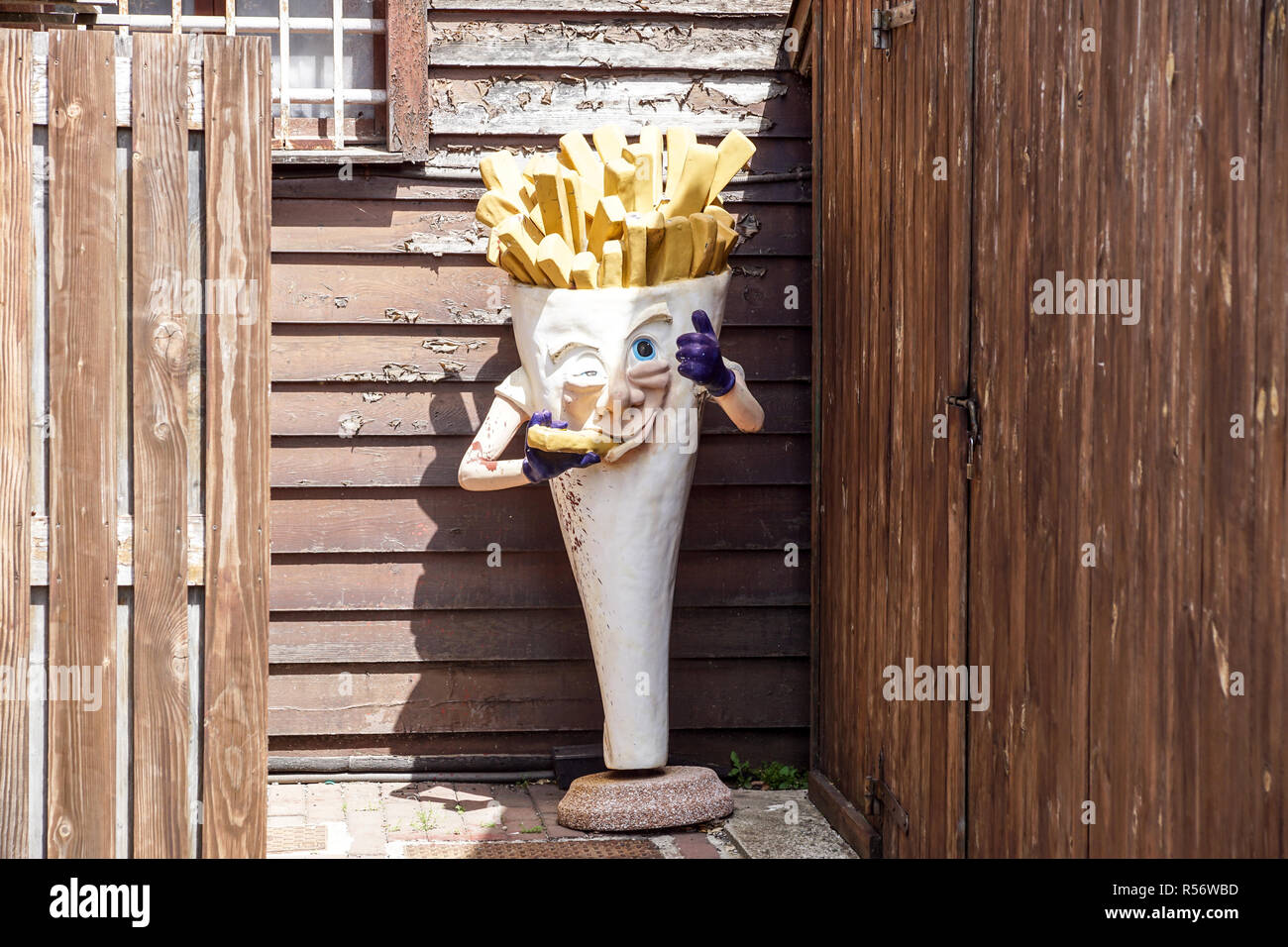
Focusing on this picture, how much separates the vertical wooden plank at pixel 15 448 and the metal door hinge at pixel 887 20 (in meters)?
2.40

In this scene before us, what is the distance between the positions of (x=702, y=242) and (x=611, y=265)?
307 mm

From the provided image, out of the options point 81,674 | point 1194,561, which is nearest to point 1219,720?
point 1194,561

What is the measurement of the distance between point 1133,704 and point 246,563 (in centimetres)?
178

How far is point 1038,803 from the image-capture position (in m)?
2.94

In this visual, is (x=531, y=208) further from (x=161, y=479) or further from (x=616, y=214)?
(x=161, y=479)

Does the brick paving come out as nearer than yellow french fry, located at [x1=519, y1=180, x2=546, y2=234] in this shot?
Yes

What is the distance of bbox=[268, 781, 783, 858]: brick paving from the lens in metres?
4.30

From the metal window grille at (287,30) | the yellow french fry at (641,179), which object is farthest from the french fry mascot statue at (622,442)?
the metal window grille at (287,30)

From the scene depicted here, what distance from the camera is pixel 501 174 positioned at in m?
4.60

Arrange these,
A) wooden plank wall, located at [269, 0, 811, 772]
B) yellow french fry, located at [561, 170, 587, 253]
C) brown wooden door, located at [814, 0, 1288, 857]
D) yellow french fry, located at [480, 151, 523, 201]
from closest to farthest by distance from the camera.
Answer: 1. brown wooden door, located at [814, 0, 1288, 857]
2. yellow french fry, located at [561, 170, 587, 253]
3. yellow french fry, located at [480, 151, 523, 201]
4. wooden plank wall, located at [269, 0, 811, 772]

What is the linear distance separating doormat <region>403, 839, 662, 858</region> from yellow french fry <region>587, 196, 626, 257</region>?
1905 millimetres

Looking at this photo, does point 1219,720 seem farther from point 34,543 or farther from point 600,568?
point 600,568

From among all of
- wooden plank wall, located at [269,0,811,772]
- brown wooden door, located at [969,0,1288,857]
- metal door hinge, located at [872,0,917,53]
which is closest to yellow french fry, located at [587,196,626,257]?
wooden plank wall, located at [269,0,811,772]

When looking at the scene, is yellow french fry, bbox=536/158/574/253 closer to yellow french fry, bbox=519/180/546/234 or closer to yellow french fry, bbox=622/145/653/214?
yellow french fry, bbox=519/180/546/234
